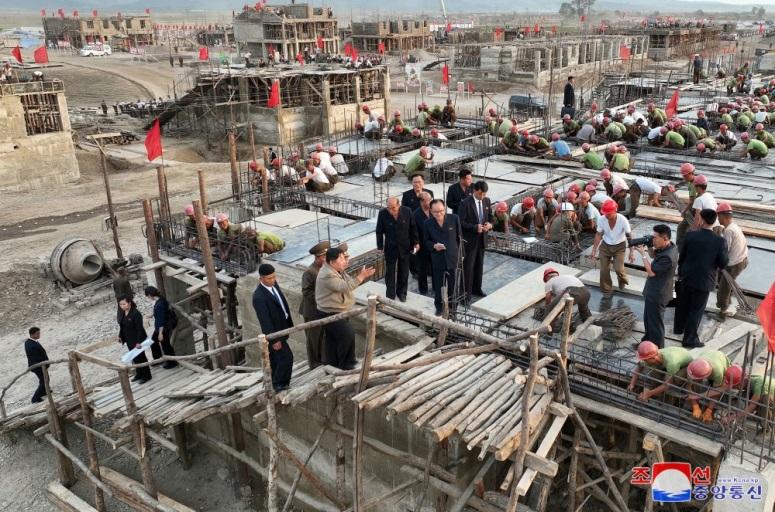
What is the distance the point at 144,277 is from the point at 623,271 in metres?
15.6

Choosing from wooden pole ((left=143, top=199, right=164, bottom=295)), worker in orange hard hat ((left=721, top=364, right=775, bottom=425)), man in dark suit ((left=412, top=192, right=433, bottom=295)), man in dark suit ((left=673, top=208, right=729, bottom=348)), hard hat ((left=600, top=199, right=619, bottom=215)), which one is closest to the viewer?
worker in orange hard hat ((left=721, top=364, right=775, bottom=425))

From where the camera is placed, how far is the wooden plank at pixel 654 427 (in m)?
7.23

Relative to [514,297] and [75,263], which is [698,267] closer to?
[514,297]

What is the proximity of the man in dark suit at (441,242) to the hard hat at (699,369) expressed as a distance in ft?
12.1

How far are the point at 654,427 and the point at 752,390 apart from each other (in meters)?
1.13

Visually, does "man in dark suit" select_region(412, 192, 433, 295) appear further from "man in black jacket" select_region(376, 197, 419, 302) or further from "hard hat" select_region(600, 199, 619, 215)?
"hard hat" select_region(600, 199, 619, 215)

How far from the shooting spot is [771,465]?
23.2ft

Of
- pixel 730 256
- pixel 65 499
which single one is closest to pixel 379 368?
pixel 730 256

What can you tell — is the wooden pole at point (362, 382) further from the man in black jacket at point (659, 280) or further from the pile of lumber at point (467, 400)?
the man in black jacket at point (659, 280)

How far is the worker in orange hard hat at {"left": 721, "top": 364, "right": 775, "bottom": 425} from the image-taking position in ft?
23.5

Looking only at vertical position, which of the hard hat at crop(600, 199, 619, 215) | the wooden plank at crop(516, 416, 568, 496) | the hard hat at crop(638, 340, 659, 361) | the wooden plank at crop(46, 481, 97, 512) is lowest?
the wooden plank at crop(46, 481, 97, 512)

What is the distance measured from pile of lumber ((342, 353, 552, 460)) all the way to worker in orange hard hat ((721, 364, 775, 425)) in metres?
1.92

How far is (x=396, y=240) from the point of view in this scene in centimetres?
1034

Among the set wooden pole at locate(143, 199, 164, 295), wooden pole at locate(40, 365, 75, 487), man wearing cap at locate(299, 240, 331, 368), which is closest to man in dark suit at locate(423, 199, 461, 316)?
man wearing cap at locate(299, 240, 331, 368)
